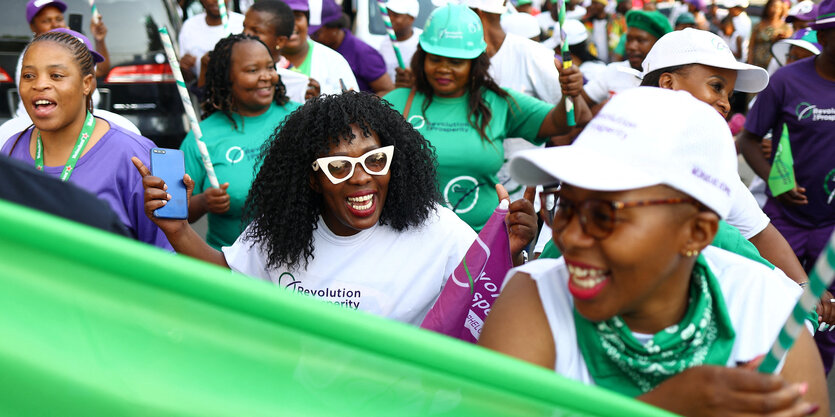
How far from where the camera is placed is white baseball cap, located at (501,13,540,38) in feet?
25.3

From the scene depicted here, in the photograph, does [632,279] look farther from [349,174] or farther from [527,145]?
[527,145]

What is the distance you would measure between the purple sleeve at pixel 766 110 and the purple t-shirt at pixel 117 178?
319 cm

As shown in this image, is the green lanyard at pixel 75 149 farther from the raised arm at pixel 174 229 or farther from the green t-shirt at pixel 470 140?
the green t-shirt at pixel 470 140

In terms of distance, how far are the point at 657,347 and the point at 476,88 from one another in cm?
296

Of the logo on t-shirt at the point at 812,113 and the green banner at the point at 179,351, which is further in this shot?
the logo on t-shirt at the point at 812,113

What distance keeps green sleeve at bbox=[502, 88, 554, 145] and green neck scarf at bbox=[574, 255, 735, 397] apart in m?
2.70

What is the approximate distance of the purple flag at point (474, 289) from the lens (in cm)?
282

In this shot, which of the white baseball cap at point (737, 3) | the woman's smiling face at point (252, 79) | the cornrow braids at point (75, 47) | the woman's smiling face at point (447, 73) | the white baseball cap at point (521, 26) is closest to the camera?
the cornrow braids at point (75, 47)

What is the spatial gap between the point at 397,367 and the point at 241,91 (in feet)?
10.8

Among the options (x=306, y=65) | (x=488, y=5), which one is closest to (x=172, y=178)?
(x=306, y=65)

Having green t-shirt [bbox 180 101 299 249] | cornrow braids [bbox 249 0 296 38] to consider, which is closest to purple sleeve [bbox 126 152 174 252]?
green t-shirt [bbox 180 101 299 249]

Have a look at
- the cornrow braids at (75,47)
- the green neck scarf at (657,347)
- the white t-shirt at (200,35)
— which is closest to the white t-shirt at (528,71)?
the white t-shirt at (200,35)

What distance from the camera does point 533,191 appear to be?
9.79 feet

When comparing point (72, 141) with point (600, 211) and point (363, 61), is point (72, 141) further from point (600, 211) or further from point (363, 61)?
point (363, 61)
